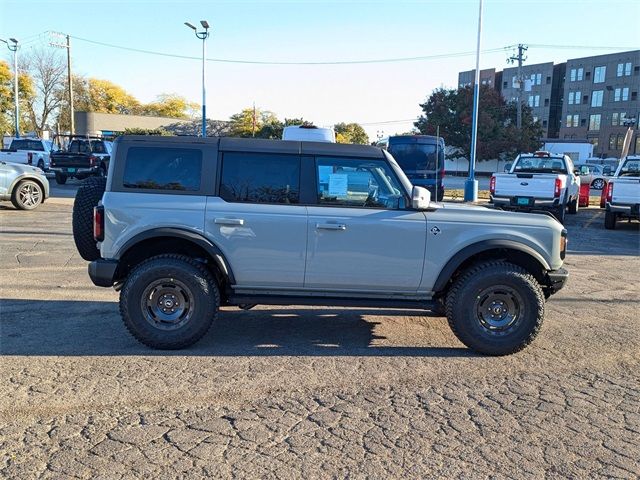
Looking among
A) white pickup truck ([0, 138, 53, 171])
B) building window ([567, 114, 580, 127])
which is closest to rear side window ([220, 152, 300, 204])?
white pickup truck ([0, 138, 53, 171])

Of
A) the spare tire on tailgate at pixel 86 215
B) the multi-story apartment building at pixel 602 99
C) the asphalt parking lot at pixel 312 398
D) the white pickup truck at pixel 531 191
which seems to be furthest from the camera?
the multi-story apartment building at pixel 602 99

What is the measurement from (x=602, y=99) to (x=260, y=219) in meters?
82.4

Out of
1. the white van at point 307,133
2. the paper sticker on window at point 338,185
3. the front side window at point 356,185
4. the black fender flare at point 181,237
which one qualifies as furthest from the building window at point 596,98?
the black fender flare at point 181,237

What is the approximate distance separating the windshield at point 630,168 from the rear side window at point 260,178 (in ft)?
43.8

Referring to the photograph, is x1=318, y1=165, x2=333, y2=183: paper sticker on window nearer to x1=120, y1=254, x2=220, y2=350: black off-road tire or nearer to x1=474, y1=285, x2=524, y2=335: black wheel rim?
x1=120, y1=254, x2=220, y2=350: black off-road tire

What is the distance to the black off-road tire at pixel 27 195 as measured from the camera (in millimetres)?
14211

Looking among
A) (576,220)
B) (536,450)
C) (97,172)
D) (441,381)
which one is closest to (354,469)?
(536,450)

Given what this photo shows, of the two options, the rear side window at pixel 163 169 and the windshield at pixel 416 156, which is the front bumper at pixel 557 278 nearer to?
the rear side window at pixel 163 169

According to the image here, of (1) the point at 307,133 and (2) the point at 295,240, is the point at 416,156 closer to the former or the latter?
(1) the point at 307,133

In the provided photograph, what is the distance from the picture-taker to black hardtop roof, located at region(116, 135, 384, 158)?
16.8 ft

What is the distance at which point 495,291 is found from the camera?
5.11m

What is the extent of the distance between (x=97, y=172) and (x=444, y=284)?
21.4 metres

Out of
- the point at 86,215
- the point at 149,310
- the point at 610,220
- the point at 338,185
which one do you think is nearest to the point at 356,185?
the point at 338,185

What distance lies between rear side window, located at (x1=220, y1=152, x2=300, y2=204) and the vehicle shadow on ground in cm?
139
